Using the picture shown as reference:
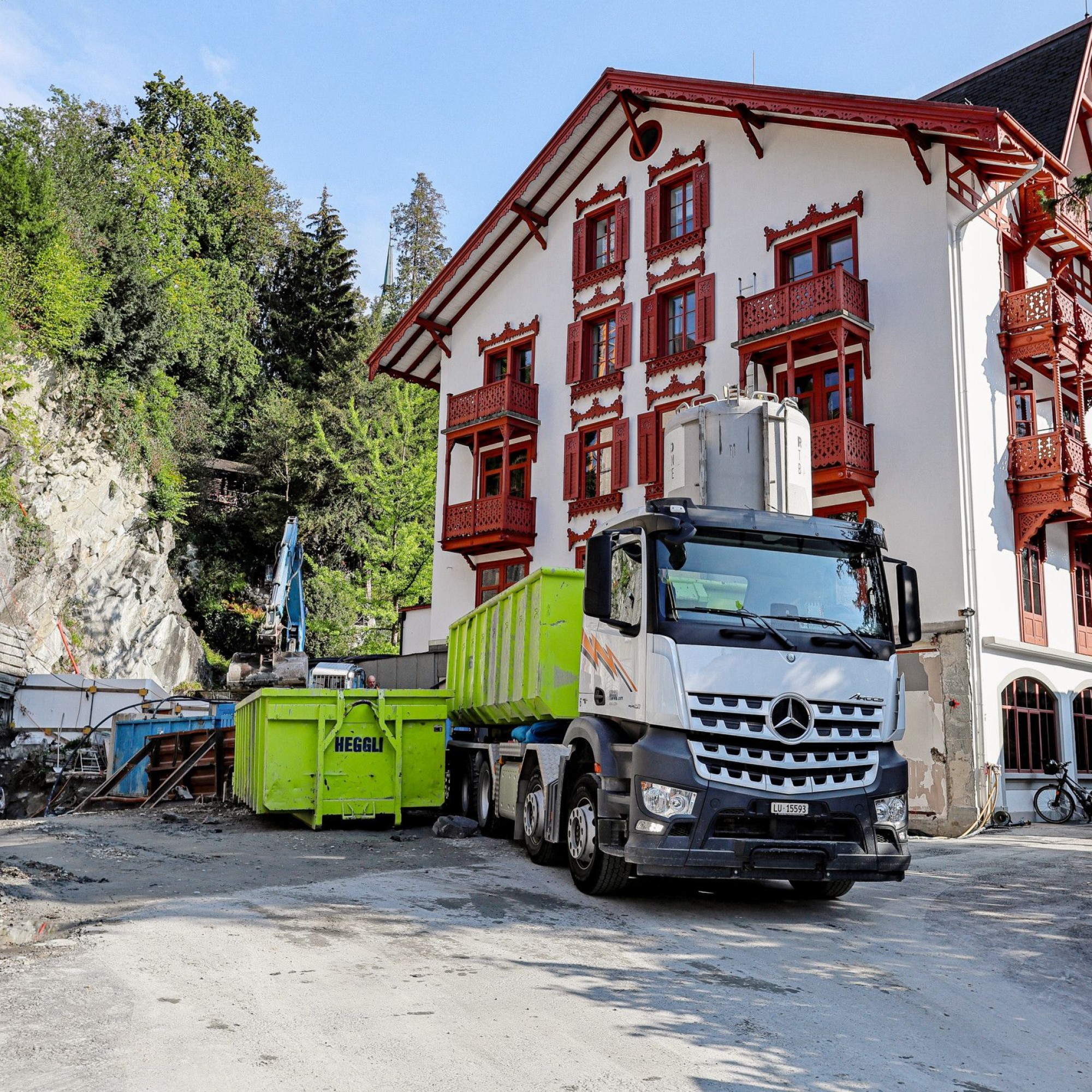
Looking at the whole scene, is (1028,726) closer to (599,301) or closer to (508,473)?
(508,473)

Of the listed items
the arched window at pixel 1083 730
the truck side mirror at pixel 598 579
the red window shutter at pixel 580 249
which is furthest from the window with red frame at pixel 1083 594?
the truck side mirror at pixel 598 579

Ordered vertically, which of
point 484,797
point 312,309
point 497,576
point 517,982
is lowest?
point 517,982

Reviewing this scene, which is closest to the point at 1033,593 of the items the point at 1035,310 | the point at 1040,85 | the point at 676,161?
the point at 1035,310

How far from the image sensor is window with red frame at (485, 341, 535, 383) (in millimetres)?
29094

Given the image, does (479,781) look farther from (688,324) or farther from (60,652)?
(60,652)

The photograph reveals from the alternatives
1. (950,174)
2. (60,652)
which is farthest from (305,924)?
(60,652)

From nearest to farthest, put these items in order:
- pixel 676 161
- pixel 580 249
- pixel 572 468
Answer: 1. pixel 676 161
2. pixel 572 468
3. pixel 580 249

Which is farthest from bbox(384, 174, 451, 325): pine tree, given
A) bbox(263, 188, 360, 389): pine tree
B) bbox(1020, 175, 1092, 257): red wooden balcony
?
bbox(1020, 175, 1092, 257): red wooden balcony

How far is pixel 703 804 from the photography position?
8266 millimetres

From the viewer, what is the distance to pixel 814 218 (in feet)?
72.7

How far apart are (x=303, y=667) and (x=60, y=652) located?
1232 centimetres

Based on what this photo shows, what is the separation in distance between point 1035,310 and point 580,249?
11429mm

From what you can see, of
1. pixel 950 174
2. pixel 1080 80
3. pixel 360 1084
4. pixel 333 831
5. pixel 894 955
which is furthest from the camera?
pixel 1080 80

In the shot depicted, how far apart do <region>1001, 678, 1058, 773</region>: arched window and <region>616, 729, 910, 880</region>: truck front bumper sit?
12.0 m
